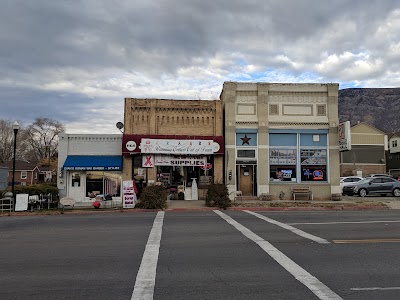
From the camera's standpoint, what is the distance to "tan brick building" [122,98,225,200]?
24078mm

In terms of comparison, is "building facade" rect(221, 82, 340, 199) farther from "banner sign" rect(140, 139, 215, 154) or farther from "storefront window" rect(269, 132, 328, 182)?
"banner sign" rect(140, 139, 215, 154)

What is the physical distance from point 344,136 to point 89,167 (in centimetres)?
1599

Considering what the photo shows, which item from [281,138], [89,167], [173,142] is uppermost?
[281,138]

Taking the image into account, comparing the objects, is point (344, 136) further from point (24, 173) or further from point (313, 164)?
point (24, 173)

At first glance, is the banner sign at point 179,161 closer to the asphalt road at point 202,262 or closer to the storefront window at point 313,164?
the storefront window at point 313,164

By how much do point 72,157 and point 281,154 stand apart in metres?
13.2

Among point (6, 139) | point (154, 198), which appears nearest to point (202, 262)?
point (154, 198)

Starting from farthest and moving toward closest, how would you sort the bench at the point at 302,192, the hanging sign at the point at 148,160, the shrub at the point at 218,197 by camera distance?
1. the bench at the point at 302,192
2. the hanging sign at the point at 148,160
3. the shrub at the point at 218,197

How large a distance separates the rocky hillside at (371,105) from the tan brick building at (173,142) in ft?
464

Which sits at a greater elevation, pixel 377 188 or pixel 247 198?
pixel 377 188

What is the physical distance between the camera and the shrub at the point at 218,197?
67.2 feet

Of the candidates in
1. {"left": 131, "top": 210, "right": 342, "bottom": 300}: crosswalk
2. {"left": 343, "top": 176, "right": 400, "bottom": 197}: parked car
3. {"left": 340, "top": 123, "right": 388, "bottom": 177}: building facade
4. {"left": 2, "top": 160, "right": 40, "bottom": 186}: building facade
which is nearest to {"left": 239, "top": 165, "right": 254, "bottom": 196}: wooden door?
{"left": 343, "top": 176, "right": 400, "bottom": 197}: parked car

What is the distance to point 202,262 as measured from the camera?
7676 millimetres

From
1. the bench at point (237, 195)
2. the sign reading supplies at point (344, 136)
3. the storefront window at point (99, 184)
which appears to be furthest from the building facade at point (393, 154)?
the storefront window at point (99, 184)
